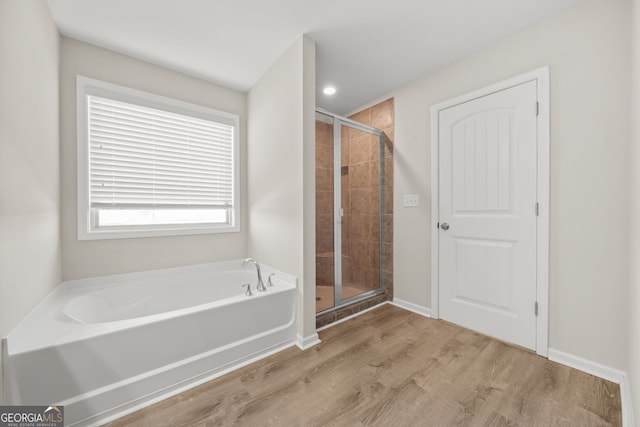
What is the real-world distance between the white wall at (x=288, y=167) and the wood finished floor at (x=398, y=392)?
441mm

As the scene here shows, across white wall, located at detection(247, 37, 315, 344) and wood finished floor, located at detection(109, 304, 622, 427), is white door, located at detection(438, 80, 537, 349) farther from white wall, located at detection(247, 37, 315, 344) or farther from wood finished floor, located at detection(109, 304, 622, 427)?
white wall, located at detection(247, 37, 315, 344)

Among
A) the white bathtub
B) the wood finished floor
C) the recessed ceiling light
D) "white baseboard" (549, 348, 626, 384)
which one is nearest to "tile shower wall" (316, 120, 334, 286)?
the white bathtub

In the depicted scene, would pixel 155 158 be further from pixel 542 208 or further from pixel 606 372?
pixel 606 372

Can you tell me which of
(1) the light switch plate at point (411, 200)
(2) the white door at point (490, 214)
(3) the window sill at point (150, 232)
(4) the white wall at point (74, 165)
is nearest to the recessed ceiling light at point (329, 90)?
(4) the white wall at point (74, 165)

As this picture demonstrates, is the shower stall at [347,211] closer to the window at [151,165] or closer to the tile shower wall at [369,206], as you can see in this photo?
the tile shower wall at [369,206]

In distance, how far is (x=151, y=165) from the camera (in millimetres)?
2273

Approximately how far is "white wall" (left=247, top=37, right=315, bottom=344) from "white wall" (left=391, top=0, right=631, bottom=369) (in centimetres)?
162

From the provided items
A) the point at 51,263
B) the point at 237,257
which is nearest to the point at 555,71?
the point at 237,257

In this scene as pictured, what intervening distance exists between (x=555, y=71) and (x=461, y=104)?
607mm

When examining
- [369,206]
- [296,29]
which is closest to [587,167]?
[369,206]

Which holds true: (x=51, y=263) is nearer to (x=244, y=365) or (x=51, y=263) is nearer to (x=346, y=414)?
(x=244, y=365)

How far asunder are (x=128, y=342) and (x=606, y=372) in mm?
2820

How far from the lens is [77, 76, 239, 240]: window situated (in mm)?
2004

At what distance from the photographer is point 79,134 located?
76.0 inches
